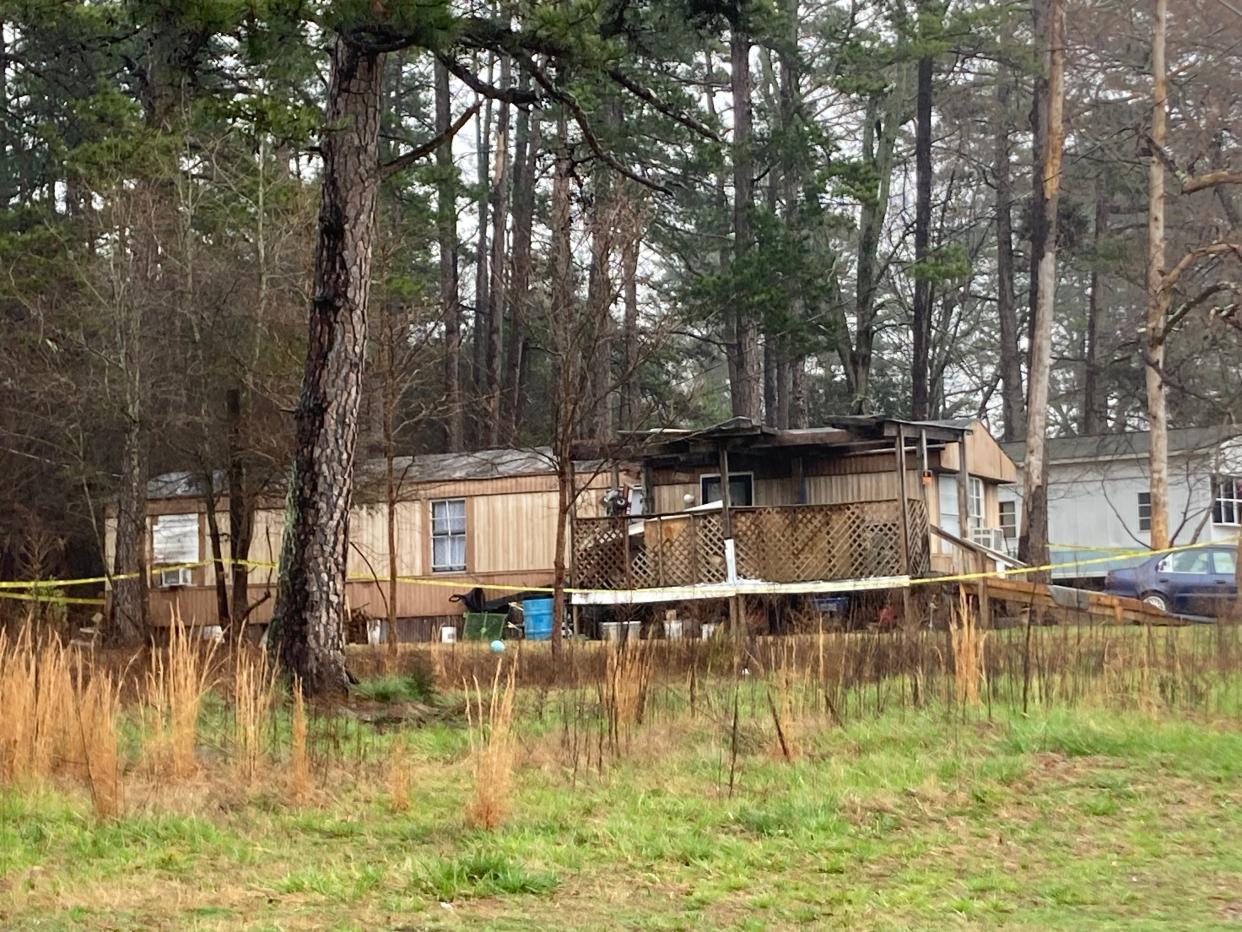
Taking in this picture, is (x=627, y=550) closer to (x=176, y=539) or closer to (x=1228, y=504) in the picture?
(x=176, y=539)

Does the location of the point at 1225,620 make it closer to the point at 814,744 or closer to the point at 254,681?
the point at 814,744

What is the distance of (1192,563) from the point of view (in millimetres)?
23203

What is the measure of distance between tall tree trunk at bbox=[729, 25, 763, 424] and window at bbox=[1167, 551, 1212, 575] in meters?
9.18

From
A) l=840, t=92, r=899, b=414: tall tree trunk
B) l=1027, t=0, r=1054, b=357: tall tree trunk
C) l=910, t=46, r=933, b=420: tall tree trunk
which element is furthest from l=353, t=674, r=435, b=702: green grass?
l=910, t=46, r=933, b=420: tall tree trunk

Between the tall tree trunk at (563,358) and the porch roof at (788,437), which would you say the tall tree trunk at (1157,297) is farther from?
the tall tree trunk at (563,358)

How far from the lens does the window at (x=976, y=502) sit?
85.7ft

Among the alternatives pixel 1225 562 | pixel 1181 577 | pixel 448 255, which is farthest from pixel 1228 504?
pixel 448 255

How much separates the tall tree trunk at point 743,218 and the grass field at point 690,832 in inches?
824

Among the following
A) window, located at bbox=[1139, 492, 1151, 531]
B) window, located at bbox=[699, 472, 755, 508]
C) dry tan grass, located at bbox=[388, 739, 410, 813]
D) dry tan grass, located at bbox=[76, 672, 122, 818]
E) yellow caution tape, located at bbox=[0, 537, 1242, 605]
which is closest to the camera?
dry tan grass, located at bbox=[76, 672, 122, 818]

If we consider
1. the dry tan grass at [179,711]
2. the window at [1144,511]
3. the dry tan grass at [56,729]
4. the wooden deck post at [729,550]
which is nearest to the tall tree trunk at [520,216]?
the wooden deck post at [729,550]

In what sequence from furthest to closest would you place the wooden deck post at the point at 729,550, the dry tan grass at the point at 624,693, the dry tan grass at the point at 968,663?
the wooden deck post at the point at 729,550 → the dry tan grass at the point at 968,663 → the dry tan grass at the point at 624,693

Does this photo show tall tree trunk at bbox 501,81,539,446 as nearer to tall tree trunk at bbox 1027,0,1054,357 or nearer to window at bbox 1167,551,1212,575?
tall tree trunk at bbox 1027,0,1054,357

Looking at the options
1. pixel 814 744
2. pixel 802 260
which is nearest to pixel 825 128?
pixel 802 260

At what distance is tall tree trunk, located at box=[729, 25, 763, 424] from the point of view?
30.3m
